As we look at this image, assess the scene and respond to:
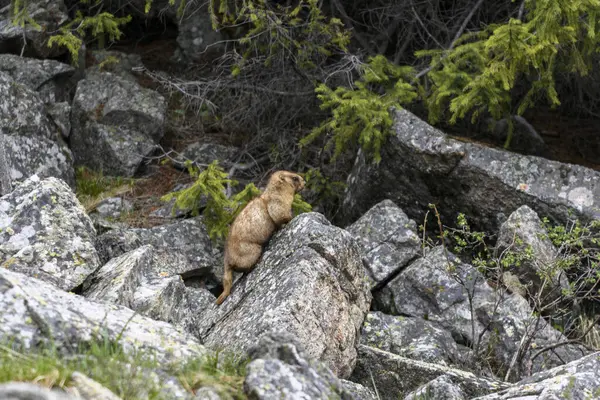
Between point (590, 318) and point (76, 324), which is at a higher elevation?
point (76, 324)

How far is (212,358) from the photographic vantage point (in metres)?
5.05

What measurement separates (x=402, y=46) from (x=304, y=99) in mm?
1713

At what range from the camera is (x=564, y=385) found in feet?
18.9

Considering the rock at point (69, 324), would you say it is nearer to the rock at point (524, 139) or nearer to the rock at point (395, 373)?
the rock at point (395, 373)

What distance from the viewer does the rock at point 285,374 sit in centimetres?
456

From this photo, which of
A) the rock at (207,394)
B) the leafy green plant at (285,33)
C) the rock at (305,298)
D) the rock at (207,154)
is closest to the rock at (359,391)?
the rock at (305,298)

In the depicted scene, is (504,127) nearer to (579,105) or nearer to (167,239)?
(579,105)

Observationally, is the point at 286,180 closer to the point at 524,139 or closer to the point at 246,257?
the point at 246,257

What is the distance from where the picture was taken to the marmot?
8578mm

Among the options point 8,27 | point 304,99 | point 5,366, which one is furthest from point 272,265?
point 8,27

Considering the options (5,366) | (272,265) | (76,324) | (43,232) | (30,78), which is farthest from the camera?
(30,78)

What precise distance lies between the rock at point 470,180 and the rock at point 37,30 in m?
5.54

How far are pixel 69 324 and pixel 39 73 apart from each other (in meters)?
9.01

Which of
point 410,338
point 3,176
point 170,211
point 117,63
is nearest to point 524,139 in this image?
point 410,338
